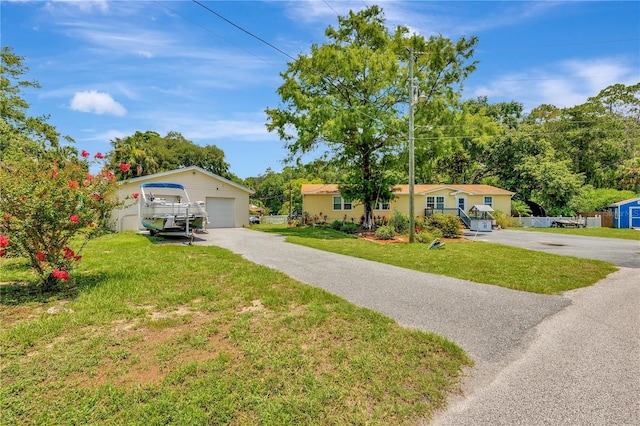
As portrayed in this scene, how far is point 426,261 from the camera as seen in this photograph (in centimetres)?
907

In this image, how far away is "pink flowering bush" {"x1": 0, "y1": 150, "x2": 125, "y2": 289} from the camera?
4.65 m

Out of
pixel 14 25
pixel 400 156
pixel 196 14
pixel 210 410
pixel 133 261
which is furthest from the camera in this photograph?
pixel 400 156

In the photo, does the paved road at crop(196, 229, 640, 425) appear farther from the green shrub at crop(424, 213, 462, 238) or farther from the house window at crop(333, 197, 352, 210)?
the house window at crop(333, 197, 352, 210)

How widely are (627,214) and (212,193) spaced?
32.7 metres

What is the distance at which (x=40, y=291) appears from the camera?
5254 mm

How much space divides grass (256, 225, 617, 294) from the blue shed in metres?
23.1

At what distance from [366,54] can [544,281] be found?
1427 centimetres

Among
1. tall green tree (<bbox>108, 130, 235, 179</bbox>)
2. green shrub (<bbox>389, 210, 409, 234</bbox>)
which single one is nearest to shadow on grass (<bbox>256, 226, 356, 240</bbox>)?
green shrub (<bbox>389, 210, 409, 234</bbox>)

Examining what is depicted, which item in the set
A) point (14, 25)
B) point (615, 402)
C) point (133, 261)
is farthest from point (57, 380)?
point (14, 25)

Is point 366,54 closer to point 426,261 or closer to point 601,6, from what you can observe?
point 601,6

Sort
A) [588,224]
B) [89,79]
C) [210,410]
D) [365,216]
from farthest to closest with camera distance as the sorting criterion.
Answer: [588,224]
[365,216]
[89,79]
[210,410]

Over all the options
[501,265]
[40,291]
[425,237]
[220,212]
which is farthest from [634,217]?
[40,291]

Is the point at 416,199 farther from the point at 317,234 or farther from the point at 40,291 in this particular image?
the point at 40,291

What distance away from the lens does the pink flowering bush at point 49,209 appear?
4.65 meters
